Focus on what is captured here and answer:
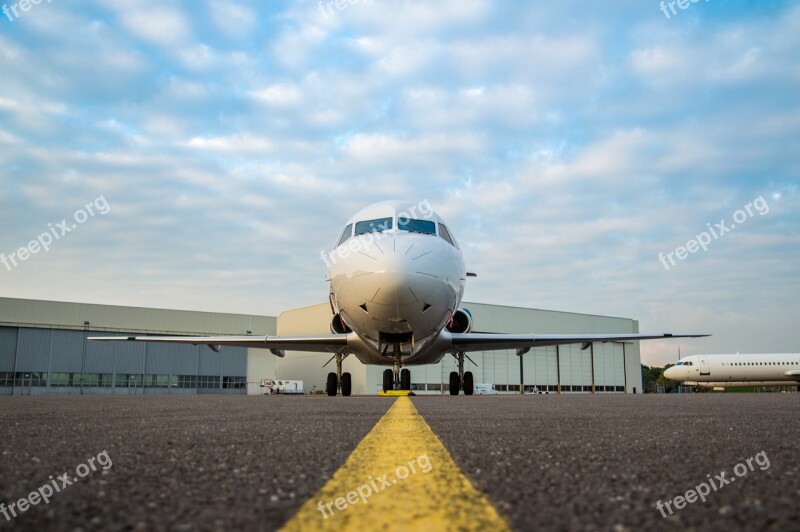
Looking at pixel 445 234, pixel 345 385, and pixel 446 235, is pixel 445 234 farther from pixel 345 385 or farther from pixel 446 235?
pixel 345 385

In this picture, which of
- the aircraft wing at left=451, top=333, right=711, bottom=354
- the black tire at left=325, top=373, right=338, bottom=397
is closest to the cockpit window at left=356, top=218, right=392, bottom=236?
the aircraft wing at left=451, top=333, right=711, bottom=354

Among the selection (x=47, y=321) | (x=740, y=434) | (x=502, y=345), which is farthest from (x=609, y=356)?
(x=740, y=434)

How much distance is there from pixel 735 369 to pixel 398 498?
53.8 meters

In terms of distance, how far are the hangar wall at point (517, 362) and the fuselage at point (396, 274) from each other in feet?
114

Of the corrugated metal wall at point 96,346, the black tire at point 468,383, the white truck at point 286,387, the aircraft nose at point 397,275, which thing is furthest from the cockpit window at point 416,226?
the corrugated metal wall at point 96,346

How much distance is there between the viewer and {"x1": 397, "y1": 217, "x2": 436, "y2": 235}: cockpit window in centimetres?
1182

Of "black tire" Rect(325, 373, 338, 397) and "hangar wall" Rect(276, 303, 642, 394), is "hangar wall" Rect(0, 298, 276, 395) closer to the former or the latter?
"hangar wall" Rect(276, 303, 642, 394)

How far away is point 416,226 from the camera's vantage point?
11969 millimetres

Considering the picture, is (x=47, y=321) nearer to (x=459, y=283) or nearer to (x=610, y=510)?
(x=459, y=283)

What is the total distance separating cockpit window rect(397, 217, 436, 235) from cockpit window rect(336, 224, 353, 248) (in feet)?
3.59

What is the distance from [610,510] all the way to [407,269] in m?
8.62

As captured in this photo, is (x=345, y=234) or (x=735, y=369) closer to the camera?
(x=345, y=234)

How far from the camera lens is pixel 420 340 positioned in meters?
12.9

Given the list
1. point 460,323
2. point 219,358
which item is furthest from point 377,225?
point 219,358
